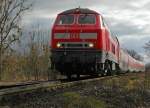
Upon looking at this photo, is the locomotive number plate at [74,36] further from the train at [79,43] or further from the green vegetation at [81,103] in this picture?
the green vegetation at [81,103]

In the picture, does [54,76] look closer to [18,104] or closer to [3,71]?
[3,71]

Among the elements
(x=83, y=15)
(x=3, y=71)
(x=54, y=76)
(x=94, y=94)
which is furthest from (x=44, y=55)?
(x=94, y=94)

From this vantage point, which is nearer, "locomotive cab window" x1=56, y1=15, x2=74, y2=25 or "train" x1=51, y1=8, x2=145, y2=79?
"train" x1=51, y1=8, x2=145, y2=79

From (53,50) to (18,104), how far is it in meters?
10.3

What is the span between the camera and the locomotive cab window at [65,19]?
63.1 feet

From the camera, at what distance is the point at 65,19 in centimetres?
1942

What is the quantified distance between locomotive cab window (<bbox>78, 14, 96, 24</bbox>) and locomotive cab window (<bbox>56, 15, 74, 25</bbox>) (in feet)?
1.32

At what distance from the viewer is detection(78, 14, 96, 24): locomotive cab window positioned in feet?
62.6

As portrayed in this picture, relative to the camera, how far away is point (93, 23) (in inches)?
744

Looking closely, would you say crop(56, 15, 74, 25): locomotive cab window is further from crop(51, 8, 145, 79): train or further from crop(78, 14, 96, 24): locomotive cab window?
crop(78, 14, 96, 24): locomotive cab window

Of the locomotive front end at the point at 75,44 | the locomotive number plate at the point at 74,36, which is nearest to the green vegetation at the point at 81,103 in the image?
the locomotive front end at the point at 75,44

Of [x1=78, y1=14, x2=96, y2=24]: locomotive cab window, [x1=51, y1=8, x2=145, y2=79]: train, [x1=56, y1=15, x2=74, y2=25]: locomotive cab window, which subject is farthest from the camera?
[x1=56, y1=15, x2=74, y2=25]: locomotive cab window

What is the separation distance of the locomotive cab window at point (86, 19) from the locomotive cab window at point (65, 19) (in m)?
0.40

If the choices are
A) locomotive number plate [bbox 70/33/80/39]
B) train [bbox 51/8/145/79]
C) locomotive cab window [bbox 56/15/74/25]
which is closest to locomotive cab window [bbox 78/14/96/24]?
train [bbox 51/8/145/79]
